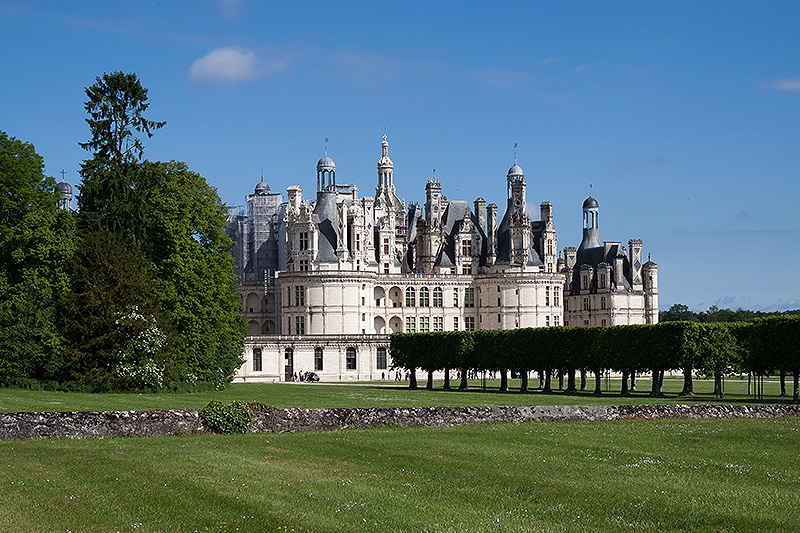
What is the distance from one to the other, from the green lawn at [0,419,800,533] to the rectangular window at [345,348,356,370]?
216 feet

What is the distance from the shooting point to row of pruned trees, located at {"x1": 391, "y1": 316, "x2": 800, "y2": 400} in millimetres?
44844

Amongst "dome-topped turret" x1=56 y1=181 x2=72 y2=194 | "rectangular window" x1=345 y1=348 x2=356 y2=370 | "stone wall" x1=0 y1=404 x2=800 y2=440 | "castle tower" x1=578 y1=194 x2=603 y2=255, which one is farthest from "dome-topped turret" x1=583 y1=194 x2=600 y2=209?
"stone wall" x1=0 y1=404 x2=800 y2=440

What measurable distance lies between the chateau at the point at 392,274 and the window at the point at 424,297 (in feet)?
A: 0.34

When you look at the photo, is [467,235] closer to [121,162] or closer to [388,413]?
[121,162]

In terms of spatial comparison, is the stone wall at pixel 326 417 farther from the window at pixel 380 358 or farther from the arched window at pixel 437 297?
the arched window at pixel 437 297

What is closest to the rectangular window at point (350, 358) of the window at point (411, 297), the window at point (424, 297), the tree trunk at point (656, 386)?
the window at point (411, 297)

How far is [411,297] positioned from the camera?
9969 centimetres

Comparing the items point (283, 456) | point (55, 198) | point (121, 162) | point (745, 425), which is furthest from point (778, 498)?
point (55, 198)

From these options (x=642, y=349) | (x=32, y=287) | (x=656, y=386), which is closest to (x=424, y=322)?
(x=642, y=349)

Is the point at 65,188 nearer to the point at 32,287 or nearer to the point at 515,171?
the point at 515,171

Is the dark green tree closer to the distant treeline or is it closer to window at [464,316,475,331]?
window at [464,316,475,331]

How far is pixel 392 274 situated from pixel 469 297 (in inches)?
333

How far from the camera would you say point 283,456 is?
1703cm

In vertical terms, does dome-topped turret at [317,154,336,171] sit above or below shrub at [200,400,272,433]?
above
